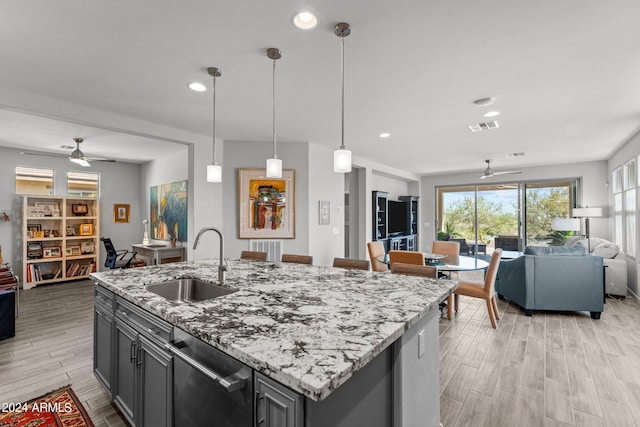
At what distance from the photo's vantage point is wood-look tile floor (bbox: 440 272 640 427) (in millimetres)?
2061

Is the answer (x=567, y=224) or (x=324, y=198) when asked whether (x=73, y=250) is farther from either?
(x=567, y=224)

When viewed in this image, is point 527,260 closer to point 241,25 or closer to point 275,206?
point 275,206

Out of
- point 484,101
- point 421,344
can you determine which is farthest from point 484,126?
point 421,344

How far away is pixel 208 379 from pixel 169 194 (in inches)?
217

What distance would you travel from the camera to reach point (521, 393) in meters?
2.29

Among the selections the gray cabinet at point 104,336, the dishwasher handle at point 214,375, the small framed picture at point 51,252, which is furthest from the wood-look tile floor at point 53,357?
the small framed picture at point 51,252

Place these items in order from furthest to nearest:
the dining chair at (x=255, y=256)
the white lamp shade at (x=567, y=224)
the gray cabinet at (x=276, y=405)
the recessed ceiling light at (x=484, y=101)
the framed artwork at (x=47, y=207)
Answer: the white lamp shade at (x=567, y=224), the framed artwork at (x=47, y=207), the dining chair at (x=255, y=256), the recessed ceiling light at (x=484, y=101), the gray cabinet at (x=276, y=405)

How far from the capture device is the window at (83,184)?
6305 mm

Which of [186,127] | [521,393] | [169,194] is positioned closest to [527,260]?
[521,393]

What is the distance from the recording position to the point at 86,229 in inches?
251

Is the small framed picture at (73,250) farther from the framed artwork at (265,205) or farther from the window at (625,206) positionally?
the window at (625,206)

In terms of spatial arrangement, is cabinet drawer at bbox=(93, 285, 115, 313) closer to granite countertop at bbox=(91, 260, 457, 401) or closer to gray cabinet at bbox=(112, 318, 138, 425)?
granite countertop at bbox=(91, 260, 457, 401)

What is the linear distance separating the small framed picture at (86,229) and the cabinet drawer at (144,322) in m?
5.67

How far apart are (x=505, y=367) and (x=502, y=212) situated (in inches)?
252
